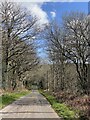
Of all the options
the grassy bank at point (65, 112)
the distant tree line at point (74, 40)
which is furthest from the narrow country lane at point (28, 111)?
the distant tree line at point (74, 40)

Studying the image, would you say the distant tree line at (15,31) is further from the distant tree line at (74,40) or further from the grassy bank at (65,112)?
the grassy bank at (65,112)

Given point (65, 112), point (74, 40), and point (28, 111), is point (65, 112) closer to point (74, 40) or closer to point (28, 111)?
point (28, 111)

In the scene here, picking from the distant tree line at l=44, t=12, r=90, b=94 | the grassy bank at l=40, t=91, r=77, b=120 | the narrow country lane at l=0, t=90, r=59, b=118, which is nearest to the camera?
the grassy bank at l=40, t=91, r=77, b=120

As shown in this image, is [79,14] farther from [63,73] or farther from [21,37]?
[63,73]

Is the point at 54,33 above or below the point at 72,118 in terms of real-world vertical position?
above

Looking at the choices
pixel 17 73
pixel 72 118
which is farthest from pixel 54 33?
pixel 72 118

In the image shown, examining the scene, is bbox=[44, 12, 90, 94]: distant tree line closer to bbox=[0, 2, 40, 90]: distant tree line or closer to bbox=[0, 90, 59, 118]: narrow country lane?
bbox=[0, 2, 40, 90]: distant tree line

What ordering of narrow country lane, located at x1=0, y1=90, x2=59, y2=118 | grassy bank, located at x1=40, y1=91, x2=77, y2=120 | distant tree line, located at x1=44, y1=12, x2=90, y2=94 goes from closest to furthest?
1. grassy bank, located at x1=40, y1=91, x2=77, y2=120
2. narrow country lane, located at x1=0, y1=90, x2=59, y2=118
3. distant tree line, located at x1=44, y1=12, x2=90, y2=94

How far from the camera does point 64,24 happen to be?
146 ft

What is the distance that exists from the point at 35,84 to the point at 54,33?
9765 centimetres

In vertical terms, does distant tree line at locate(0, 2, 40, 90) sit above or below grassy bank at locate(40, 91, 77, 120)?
above

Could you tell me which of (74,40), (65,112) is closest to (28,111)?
(65,112)

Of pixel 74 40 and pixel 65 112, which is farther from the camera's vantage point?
pixel 74 40

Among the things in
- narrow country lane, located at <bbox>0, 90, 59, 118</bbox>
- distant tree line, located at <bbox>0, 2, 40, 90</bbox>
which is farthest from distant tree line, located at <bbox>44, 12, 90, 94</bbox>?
narrow country lane, located at <bbox>0, 90, 59, 118</bbox>
